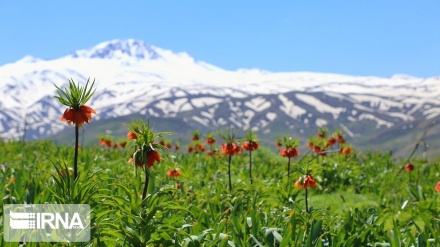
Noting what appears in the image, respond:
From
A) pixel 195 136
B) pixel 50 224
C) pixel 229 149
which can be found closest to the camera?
pixel 50 224

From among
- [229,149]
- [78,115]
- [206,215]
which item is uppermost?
[78,115]

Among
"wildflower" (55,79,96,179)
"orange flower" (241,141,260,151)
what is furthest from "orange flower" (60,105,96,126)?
"orange flower" (241,141,260,151)

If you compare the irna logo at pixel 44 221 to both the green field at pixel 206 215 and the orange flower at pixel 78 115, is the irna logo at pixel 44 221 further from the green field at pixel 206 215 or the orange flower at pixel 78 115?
the orange flower at pixel 78 115

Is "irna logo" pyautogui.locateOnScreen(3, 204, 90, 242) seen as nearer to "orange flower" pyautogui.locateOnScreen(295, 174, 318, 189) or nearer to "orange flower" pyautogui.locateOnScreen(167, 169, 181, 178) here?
"orange flower" pyautogui.locateOnScreen(295, 174, 318, 189)

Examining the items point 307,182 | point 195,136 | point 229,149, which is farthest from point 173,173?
point 195,136

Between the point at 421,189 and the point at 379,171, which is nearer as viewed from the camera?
the point at 421,189

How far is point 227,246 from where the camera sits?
12.4ft

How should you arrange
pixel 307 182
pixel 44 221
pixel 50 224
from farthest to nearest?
pixel 307 182
pixel 44 221
pixel 50 224

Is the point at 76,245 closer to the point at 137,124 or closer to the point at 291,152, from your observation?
the point at 137,124

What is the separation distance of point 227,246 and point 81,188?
114 cm

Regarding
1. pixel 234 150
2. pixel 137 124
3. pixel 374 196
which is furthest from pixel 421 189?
pixel 137 124

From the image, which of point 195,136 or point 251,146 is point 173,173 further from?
point 195,136

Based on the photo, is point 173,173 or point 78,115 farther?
point 173,173

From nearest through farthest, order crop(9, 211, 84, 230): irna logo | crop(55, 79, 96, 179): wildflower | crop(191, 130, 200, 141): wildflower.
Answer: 1. crop(9, 211, 84, 230): irna logo
2. crop(55, 79, 96, 179): wildflower
3. crop(191, 130, 200, 141): wildflower
